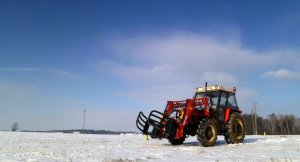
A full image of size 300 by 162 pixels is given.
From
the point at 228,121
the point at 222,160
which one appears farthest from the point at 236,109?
the point at 222,160

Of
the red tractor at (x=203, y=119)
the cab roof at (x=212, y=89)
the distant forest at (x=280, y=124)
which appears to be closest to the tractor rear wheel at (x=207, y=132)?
the red tractor at (x=203, y=119)

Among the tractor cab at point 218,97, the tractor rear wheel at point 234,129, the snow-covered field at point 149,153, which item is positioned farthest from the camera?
the tractor cab at point 218,97

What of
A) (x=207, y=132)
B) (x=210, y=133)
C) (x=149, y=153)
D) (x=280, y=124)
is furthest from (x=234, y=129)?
(x=280, y=124)

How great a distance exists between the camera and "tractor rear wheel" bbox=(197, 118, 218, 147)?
511 inches

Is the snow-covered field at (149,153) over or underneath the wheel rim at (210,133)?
underneath

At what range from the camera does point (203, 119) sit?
13.5 metres

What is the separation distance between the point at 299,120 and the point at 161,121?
396ft

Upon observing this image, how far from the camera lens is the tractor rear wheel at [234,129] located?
580 inches

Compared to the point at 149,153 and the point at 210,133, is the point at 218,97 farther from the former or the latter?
the point at 149,153

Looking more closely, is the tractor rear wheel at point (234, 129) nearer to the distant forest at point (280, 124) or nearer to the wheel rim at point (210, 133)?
the wheel rim at point (210, 133)

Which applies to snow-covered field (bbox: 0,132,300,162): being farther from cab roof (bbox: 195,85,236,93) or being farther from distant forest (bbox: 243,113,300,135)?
distant forest (bbox: 243,113,300,135)

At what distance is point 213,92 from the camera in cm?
1539

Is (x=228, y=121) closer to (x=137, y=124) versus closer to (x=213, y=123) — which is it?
(x=213, y=123)

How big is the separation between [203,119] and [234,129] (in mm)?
2724
